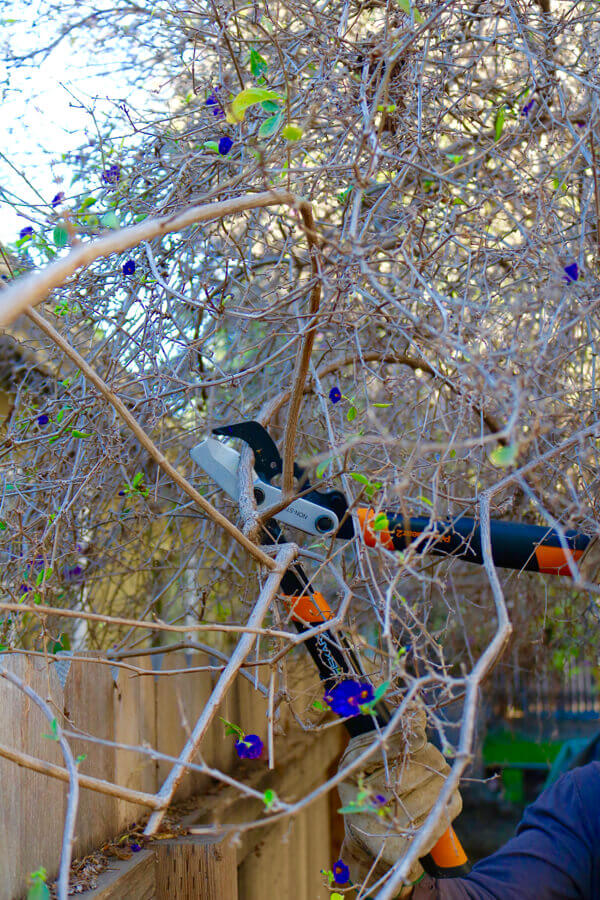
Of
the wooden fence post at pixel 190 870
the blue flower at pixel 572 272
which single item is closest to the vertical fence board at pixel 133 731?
the wooden fence post at pixel 190 870

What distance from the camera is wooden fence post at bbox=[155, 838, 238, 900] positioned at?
188 cm

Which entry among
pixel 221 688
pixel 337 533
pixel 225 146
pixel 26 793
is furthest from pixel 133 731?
pixel 225 146

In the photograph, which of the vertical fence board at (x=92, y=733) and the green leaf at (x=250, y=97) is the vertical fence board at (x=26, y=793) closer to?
the vertical fence board at (x=92, y=733)

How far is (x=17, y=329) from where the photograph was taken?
2.93m

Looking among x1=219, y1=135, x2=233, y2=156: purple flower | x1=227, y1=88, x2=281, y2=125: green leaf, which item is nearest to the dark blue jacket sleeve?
x1=227, y1=88, x2=281, y2=125: green leaf

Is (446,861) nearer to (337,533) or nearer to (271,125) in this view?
(337,533)

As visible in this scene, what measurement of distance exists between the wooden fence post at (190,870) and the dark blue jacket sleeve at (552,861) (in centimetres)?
47

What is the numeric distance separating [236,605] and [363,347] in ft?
3.89

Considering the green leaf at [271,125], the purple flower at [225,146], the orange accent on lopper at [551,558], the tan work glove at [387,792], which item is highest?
the purple flower at [225,146]

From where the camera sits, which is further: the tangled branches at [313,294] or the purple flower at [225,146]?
the purple flower at [225,146]

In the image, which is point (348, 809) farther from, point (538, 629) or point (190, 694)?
point (538, 629)

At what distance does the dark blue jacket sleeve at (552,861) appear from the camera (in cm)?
177

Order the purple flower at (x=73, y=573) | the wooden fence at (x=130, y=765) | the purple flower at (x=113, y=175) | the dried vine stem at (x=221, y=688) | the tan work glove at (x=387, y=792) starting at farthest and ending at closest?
the purple flower at (x=73, y=573) → the purple flower at (x=113, y=175) → the tan work glove at (x=387, y=792) → the wooden fence at (x=130, y=765) → the dried vine stem at (x=221, y=688)

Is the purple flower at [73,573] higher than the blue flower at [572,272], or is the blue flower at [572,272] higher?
the blue flower at [572,272]
